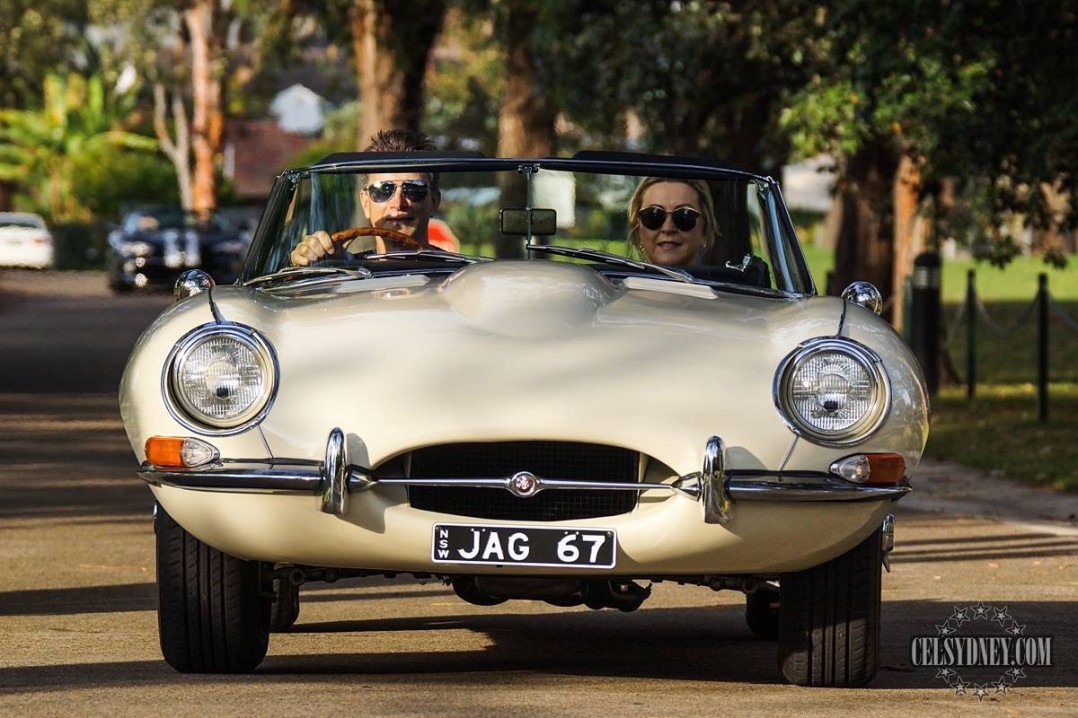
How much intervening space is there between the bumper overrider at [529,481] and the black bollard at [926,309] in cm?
1290

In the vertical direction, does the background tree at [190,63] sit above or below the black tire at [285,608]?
above

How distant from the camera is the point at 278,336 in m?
5.53

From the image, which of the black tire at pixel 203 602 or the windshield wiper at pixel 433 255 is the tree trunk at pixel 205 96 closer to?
the windshield wiper at pixel 433 255

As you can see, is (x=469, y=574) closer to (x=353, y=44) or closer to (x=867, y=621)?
(x=867, y=621)

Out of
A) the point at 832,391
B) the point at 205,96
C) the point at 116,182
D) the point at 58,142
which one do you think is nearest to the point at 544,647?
the point at 832,391

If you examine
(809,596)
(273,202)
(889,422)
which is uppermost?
(273,202)

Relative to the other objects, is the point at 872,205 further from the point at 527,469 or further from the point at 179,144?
the point at 179,144

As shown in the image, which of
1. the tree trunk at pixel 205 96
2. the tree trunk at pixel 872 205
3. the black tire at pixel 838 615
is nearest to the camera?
the black tire at pixel 838 615

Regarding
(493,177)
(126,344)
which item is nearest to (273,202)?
(493,177)

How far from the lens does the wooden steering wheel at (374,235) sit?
671 centimetres

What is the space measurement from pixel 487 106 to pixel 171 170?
44.7 feet

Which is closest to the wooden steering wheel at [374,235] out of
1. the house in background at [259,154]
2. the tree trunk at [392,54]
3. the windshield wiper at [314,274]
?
the windshield wiper at [314,274]

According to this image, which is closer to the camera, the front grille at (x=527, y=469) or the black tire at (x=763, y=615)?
the front grille at (x=527, y=469)

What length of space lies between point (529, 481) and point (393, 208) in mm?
1726
